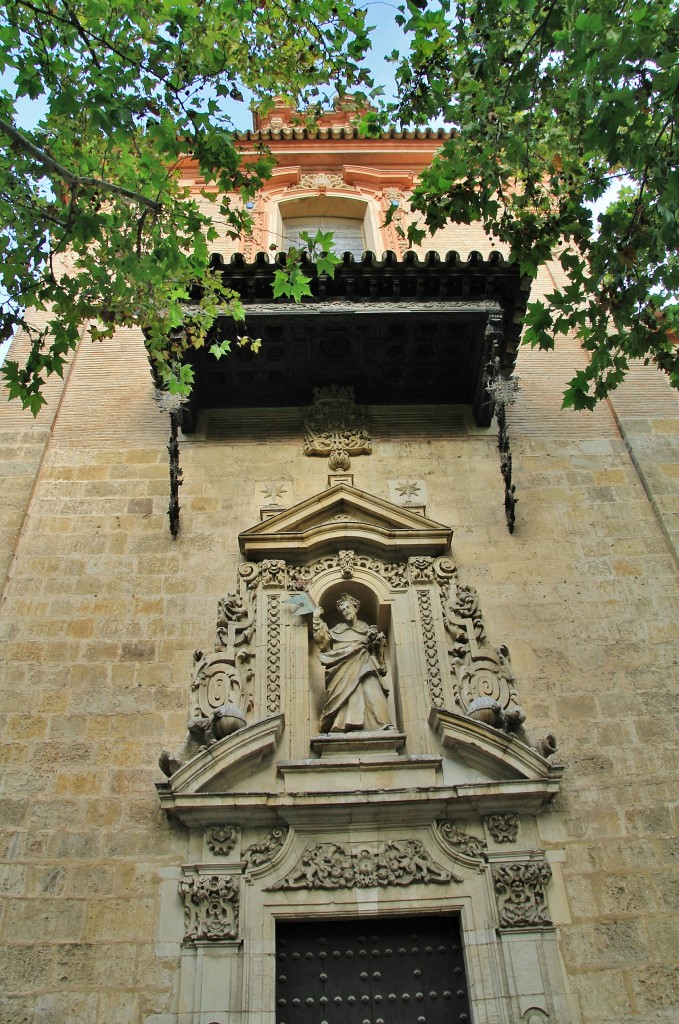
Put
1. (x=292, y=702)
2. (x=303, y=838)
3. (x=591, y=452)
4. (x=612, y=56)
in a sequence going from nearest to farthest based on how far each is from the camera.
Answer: (x=612, y=56) → (x=303, y=838) → (x=292, y=702) → (x=591, y=452)

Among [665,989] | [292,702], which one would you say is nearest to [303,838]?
[292,702]

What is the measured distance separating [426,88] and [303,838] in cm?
565

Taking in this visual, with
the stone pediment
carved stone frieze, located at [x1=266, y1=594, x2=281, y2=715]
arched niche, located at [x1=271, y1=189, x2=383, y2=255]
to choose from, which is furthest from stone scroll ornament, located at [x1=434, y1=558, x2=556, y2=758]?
arched niche, located at [x1=271, y1=189, x2=383, y2=255]

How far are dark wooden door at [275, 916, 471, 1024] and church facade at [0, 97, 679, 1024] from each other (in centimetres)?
2

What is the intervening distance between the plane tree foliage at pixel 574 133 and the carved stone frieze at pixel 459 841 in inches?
121

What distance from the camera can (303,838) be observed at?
21.6 ft

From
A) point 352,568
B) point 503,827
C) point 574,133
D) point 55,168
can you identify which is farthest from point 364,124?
point 503,827

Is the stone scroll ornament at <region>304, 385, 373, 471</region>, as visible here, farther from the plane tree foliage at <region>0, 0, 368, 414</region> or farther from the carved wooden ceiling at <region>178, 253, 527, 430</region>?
the plane tree foliage at <region>0, 0, 368, 414</region>

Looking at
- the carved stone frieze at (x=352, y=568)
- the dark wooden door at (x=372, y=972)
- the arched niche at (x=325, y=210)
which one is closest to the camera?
the dark wooden door at (x=372, y=972)

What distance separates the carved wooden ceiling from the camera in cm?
889

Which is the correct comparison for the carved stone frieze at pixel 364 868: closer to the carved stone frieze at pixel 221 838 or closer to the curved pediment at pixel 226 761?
the carved stone frieze at pixel 221 838

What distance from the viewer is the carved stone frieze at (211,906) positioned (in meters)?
6.17

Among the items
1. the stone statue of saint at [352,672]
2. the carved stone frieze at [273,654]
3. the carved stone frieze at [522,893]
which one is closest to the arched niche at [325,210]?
the carved stone frieze at [273,654]

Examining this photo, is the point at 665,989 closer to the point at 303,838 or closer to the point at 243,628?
the point at 303,838
